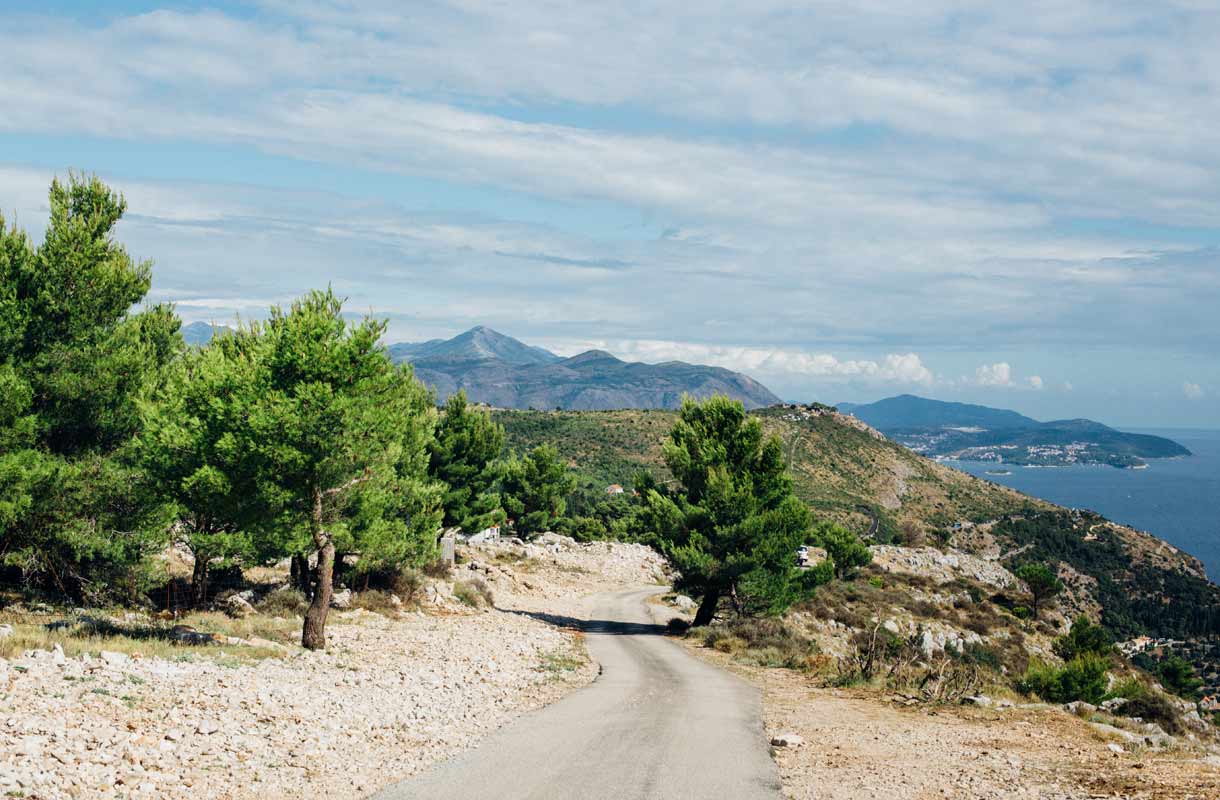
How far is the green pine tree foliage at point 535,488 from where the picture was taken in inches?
2694

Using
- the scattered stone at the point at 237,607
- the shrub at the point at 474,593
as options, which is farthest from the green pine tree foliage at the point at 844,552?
the scattered stone at the point at 237,607

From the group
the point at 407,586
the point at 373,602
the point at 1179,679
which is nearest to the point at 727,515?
the point at 407,586

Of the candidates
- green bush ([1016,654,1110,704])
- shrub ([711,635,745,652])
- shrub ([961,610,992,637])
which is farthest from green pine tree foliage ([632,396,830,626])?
shrub ([961,610,992,637])

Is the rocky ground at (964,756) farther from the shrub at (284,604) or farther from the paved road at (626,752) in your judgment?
the shrub at (284,604)

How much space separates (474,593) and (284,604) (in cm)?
1213

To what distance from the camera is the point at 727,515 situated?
1325 inches

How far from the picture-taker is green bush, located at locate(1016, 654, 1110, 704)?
94.7 ft

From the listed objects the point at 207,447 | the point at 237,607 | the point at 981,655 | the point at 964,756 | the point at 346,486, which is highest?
the point at 207,447

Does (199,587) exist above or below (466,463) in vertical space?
below

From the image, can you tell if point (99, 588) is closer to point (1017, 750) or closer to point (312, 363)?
point (312, 363)

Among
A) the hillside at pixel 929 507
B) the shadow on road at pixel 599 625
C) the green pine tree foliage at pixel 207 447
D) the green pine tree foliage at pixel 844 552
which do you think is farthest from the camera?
the hillside at pixel 929 507

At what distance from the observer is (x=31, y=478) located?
773 inches

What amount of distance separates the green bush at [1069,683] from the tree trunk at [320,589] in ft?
81.7

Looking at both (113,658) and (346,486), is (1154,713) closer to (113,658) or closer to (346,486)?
(346,486)
